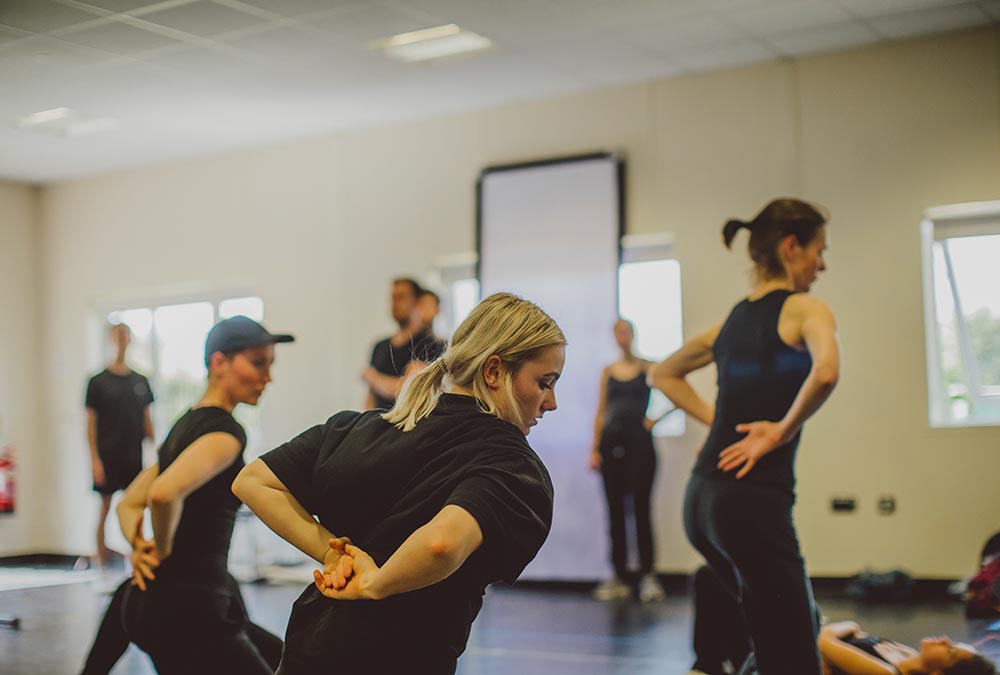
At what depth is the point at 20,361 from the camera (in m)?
9.45

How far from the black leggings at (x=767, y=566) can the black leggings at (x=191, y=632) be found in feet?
3.42

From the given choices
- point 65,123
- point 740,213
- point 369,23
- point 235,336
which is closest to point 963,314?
point 740,213

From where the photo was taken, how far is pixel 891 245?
244 inches

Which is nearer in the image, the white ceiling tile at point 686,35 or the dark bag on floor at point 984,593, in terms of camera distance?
the dark bag on floor at point 984,593

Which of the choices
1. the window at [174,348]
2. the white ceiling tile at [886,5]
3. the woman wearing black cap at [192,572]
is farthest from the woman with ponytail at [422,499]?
the window at [174,348]

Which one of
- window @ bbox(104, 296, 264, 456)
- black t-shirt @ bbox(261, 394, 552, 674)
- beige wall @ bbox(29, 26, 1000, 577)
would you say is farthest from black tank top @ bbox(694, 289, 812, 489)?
window @ bbox(104, 296, 264, 456)

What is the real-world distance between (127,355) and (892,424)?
5.84 m

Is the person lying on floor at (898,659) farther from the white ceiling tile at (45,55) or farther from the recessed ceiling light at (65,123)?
the recessed ceiling light at (65,123)

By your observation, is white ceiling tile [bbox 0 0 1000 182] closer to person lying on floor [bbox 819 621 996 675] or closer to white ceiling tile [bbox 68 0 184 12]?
white ceiling tile [bbox 68 0 184 12]

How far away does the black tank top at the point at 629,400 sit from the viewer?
642 centimetres

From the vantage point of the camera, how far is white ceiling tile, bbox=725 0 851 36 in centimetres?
555

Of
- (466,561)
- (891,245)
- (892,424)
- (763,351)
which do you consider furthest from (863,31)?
(466,561)

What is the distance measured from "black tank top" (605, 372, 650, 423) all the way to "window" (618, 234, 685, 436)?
14.2 inches

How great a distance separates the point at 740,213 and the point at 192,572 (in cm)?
476
